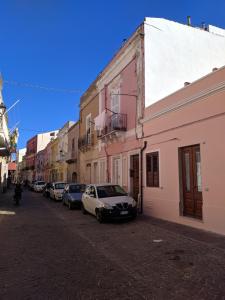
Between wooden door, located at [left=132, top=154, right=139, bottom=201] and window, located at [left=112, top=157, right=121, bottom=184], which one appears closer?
wooden door, located at [left=132, top=154, right=139, bottom=201]

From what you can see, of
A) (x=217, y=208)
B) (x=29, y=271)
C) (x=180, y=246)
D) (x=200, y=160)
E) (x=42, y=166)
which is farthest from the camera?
(x=42, y=166)

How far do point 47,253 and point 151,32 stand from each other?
11991mm

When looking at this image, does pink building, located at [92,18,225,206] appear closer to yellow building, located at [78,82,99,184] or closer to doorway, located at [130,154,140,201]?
doorway, located at [130,154,140,201]

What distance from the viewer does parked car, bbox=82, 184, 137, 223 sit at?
1163 cm

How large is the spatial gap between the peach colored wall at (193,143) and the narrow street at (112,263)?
1.01 meters

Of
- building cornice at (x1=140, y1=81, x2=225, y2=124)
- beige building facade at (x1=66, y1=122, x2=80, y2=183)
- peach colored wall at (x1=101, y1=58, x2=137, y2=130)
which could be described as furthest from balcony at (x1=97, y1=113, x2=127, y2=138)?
beige building facade at (x1=66, y1=122, x2=80, y2=183)

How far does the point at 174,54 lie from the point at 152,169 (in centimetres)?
631

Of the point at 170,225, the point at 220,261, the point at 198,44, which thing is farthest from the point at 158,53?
the point at 220,261

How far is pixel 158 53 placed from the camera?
49.5 feet

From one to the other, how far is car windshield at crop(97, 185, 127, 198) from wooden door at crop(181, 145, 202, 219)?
3071mm

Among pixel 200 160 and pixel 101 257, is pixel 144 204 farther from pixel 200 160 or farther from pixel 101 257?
pixel 101 257

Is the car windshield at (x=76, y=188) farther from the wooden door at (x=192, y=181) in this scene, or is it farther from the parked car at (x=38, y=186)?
the parked car at (x=38, y=186)

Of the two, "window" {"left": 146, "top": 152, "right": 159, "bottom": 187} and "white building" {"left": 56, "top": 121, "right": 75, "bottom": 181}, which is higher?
"white building" {"left": 56, "top": 121, "right": 75, "bottom": 181}

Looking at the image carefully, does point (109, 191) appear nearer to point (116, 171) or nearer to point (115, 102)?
point (116, 171)
